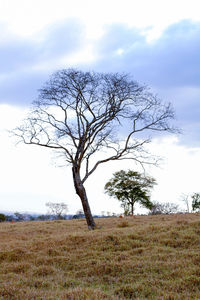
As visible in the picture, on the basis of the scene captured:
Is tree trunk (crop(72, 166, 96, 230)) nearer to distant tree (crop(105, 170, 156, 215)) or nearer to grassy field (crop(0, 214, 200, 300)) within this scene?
grassy field (crop(0, 214, 200, 300))

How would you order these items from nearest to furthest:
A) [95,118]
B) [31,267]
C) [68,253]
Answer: [31,267] < [68,253] < [95,118]

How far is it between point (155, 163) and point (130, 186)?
74.5 feet

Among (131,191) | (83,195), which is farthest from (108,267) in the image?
(131,191)

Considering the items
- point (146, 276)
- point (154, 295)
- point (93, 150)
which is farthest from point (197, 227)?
point (93, 150)

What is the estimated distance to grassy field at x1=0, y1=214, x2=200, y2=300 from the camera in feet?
18.1

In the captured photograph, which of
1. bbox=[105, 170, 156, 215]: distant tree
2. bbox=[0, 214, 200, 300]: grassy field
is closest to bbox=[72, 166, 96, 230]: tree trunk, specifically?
bbox=[0, 214, 200, 300]: grassy field

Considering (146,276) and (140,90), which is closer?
(146,276)

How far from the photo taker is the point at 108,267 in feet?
23.0

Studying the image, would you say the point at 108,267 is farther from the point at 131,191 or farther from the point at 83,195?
the point at 131,191

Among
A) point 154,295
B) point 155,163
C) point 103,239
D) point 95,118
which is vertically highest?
point 95,118

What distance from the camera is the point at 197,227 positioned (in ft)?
34.7

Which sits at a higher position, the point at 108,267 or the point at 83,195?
the point at 83,195

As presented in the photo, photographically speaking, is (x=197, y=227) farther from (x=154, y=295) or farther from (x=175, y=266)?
(x=154, y=295)

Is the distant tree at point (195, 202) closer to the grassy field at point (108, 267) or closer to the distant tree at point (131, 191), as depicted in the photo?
the distant tree at point (131, 191)
